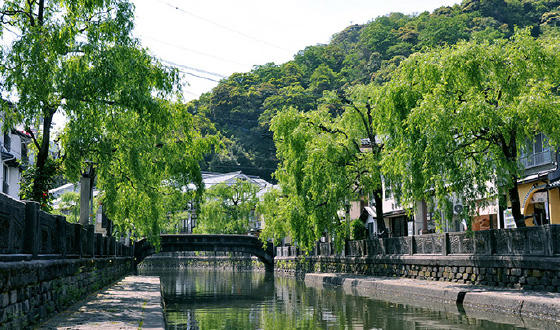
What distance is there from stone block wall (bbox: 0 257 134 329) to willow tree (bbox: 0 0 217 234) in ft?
13.3

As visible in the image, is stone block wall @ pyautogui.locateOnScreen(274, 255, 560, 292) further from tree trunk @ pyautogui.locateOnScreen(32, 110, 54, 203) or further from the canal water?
tree trunk @ pyautogui.locateOnScreen(32, 110, 54, 203)

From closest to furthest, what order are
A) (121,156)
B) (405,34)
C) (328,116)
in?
1. (121,156)
2. (328,116)
3. (405,34)

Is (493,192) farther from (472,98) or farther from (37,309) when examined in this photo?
(37,309)

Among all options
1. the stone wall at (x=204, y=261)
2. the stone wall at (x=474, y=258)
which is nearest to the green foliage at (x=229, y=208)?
the stone wall at (x=204, y=261)

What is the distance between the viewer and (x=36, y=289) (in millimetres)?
10000

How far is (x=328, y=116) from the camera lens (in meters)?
32.4

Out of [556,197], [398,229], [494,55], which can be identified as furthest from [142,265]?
[494,55]

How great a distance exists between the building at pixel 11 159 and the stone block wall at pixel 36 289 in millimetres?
28205

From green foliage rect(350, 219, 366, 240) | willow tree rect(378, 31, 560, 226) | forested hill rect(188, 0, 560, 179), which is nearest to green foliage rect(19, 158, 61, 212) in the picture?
willow tree rect(378, 31, 560, 226)

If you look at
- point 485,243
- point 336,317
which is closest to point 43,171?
point 336,317

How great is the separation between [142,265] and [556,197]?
70.1 meters

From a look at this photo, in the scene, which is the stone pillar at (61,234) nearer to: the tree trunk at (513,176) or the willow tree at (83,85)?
the willow tree at (83,85)

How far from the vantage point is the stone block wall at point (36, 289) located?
806 centimetres

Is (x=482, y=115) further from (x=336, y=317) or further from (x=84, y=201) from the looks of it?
(x=84, y=201)
